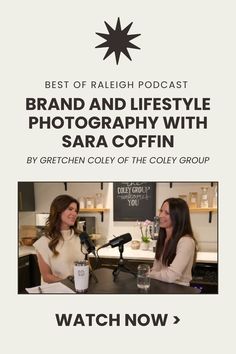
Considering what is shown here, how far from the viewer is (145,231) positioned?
2162 millimetres

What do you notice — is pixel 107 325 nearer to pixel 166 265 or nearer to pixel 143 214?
pixel 166 265

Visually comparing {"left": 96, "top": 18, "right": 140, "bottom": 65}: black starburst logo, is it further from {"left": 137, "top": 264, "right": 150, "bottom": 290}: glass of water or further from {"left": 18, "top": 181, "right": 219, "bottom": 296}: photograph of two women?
{"left": 137, "top": 264, "right": 150, "bottom": 290}: glass of water

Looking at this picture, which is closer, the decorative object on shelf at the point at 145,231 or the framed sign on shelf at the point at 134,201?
the framed sign on shelf at the point at 134,201

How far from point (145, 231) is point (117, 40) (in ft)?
4.13

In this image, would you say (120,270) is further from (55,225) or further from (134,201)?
(134,201)

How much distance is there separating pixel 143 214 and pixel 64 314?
29.6 inches

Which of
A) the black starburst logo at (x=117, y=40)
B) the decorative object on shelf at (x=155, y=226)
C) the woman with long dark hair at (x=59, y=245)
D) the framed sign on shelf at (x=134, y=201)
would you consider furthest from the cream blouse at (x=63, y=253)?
the black starburst logo at (x=117, y=40)

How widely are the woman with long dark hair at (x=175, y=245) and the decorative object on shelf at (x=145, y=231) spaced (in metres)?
0.33

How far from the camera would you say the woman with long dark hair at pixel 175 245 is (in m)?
1.55

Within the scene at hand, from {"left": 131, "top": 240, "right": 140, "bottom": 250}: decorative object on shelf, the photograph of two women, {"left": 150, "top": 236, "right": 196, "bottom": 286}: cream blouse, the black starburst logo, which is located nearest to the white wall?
the photograph of two women

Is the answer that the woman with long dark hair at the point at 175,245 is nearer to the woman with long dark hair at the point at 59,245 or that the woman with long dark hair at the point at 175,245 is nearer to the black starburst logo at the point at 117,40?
the woman with long dark hair at the point at 59,245

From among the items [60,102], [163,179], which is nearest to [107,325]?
[163,179]

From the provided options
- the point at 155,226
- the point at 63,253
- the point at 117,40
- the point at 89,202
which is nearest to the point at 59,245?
the point at 63,253

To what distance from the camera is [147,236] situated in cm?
219
